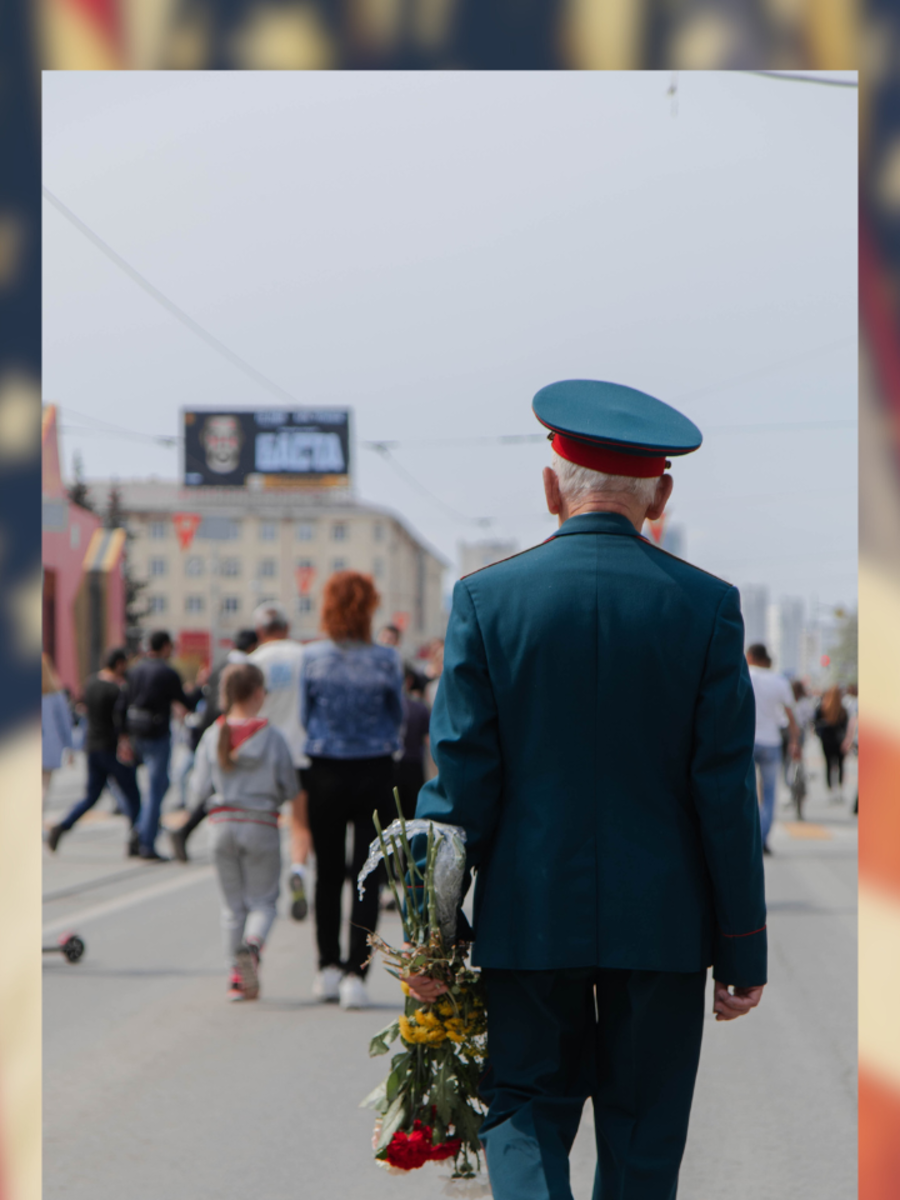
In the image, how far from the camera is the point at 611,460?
8.96 feet

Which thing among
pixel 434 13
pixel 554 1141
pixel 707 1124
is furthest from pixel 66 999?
pixel 434 13

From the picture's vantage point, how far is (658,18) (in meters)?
2.85

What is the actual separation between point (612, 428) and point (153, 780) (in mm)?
9737

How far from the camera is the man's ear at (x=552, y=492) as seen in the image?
2814 millimetres

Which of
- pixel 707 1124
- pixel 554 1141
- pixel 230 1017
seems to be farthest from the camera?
pixel 230 1017

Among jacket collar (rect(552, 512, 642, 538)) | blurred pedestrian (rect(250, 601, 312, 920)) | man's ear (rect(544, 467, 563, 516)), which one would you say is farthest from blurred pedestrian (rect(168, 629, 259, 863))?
jacket collar (rect(552, 512, 642, 538))

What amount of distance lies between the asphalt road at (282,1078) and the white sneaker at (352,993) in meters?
0.09

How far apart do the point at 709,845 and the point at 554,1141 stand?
0.60 m

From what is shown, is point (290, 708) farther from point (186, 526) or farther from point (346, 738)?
point (186, 526)

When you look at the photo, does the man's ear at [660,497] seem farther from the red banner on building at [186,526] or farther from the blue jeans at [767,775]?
the red banner on building at [186,526]

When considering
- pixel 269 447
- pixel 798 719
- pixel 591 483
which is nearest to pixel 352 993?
pixel 591 483

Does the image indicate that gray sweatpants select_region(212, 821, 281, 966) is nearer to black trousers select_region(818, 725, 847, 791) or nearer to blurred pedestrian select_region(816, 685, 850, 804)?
blurred pedestrian select_region(816, 685, 850, 804)

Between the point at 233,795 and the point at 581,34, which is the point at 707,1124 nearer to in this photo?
the point at 233,795

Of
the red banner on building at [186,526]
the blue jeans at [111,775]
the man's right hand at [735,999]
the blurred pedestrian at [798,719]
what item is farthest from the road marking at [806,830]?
the red banner on building at [186,526]
